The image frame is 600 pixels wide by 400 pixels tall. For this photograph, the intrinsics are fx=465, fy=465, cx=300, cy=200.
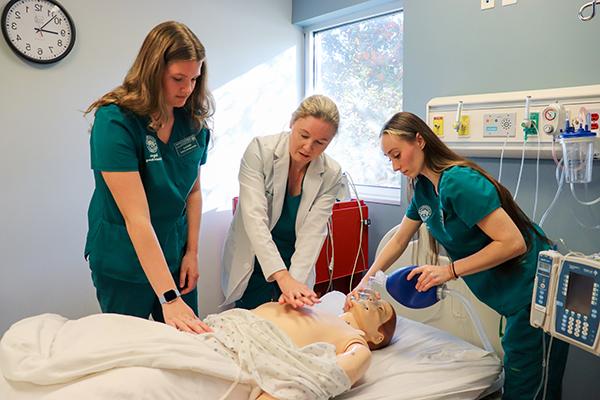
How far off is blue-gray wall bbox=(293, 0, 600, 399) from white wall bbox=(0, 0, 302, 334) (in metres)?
1.15

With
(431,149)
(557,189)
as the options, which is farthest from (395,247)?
(557,189)

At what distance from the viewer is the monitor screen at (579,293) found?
1067 mm

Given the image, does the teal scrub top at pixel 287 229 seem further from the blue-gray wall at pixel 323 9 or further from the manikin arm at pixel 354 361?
the blue-gray wall at pixel 323 9

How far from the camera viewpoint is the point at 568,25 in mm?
1789

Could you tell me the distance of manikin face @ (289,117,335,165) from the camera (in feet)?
5.28

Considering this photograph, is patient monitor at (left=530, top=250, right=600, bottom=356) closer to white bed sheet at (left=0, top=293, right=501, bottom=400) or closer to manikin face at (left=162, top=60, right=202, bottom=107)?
white bed sheet at (left=0, top=293, right=501, bottom=400)

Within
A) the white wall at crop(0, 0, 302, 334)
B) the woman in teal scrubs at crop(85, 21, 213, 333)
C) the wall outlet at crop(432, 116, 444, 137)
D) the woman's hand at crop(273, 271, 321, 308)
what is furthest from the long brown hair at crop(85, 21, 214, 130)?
the wall outlet at crop(432, 116, 444, 137)

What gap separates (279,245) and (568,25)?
1.41m

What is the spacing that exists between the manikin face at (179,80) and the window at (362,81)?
5.47 feet

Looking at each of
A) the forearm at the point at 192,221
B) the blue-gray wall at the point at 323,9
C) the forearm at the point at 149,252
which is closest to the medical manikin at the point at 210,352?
the forearm at the point at 149,252

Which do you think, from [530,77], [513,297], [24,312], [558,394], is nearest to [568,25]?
[530,77]

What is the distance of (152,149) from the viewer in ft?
4.65

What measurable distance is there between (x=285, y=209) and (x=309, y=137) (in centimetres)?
34

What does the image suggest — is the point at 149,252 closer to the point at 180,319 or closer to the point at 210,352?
the point at 180,319
